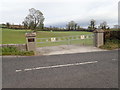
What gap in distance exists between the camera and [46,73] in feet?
17.3

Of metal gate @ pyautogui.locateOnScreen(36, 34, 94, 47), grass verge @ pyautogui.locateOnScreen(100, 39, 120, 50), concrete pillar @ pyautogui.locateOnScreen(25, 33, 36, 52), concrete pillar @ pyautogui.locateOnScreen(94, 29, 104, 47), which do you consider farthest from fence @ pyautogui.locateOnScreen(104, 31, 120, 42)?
concrete pillar @ pyautogui.locateOnScreen(25, 33, 36, 52)

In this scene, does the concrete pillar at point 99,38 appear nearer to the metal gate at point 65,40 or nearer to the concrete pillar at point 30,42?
the metal gate at point 65,40

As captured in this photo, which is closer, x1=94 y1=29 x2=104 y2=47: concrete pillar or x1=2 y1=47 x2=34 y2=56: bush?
x1=2 y1=47 x2=34 y2=56: bush

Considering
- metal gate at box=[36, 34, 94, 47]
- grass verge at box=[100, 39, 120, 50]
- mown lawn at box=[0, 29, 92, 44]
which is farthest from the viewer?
mown lawn at box=[0, 29, 92, 44]

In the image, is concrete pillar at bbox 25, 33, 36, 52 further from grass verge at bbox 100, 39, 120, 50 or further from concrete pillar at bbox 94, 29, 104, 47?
grass verge at bbox 100, 39, 120, 50

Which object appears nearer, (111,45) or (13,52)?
(13,52)

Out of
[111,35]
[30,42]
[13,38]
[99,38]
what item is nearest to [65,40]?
[99,38]

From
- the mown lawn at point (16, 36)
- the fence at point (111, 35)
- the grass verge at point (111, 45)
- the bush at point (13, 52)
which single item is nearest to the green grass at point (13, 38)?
the mown lawn at point (16, 36)

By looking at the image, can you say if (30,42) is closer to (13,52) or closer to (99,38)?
(13,52)

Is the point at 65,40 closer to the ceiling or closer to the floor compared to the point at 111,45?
closer to the ceiling

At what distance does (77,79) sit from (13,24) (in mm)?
61721

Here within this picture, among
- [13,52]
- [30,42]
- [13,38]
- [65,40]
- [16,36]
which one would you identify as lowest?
[13,52]

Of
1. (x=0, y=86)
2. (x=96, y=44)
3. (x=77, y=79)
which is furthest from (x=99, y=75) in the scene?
(x=96, y=44)

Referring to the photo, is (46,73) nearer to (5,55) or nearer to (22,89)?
(22,89)
